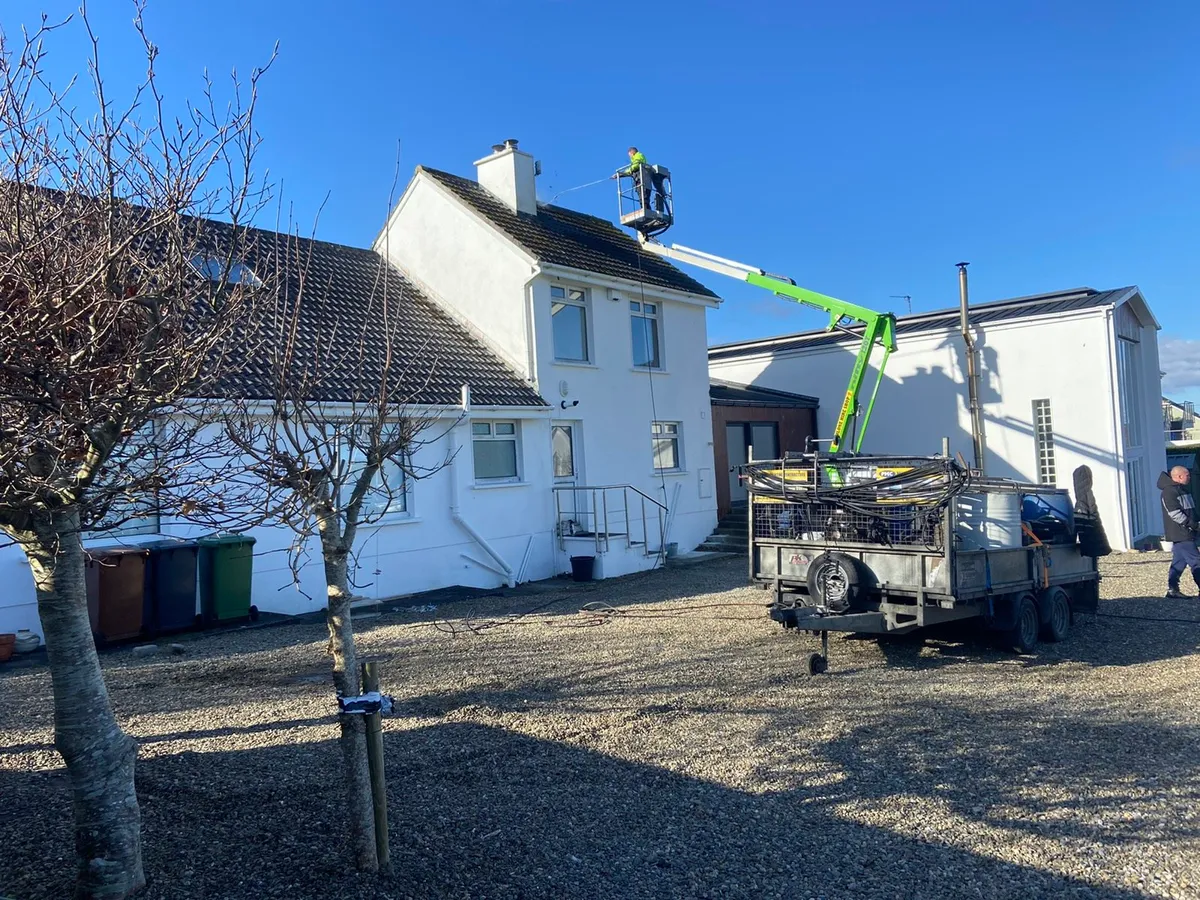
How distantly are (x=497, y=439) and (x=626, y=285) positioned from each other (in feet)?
15.9

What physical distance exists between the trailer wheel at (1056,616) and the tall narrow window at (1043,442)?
12056 mm

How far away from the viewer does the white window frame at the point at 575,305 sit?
1817cm

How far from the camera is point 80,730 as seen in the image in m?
3.75

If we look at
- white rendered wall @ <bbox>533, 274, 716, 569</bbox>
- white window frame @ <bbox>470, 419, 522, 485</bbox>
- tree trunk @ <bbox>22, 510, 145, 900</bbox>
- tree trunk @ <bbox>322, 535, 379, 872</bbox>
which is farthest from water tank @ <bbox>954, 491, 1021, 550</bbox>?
white rendered wall @ <bbox>533, 274, 716, 569</bbox>

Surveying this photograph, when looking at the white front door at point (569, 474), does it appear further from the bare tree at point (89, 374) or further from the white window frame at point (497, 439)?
the bare tree at point (89, 374)

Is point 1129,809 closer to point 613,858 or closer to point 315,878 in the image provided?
point 613,858

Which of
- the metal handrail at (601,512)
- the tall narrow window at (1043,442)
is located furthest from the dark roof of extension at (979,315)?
the metal handrail at (601,512)

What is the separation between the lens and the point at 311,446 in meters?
4.21

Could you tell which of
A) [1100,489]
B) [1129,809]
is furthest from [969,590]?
[1100,489]

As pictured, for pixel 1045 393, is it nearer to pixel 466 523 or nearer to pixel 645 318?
pixel 645 318

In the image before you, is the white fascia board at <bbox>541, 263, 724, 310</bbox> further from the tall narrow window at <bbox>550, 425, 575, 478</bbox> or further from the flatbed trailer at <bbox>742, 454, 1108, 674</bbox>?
the flatbed trailer at <bbox>742, 454, 1108, 674</bbox>

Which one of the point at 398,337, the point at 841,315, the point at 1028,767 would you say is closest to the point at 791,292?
the point at 841,315

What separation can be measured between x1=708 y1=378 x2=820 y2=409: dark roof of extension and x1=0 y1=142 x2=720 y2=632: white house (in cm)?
165

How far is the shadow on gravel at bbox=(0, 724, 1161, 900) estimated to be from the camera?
4.12m
